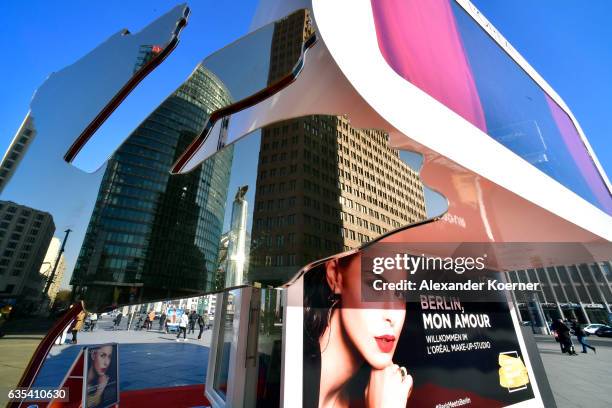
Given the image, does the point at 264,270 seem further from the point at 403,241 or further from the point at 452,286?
the point at 452,286

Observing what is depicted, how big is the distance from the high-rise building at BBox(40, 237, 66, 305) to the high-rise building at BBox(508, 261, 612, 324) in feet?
14.5

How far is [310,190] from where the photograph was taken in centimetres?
147

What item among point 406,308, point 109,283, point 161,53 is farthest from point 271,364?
point 161,53

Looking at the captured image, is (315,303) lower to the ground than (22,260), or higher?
lower

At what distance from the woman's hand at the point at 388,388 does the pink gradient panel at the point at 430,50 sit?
2151 millimetres

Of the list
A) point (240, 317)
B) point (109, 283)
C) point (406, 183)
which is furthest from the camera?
point (240, 317)

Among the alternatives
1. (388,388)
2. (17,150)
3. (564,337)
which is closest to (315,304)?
(388,388)

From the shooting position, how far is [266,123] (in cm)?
145

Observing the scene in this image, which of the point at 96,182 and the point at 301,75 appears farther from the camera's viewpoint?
the point at 301,75

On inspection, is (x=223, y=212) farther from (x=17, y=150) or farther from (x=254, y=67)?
(x=17, y=150)

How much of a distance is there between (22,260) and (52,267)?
0.12m

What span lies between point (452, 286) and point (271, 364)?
97.5 inches

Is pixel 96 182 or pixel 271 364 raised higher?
pixel 96 182

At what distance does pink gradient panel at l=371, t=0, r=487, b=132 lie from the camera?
5.05ft
